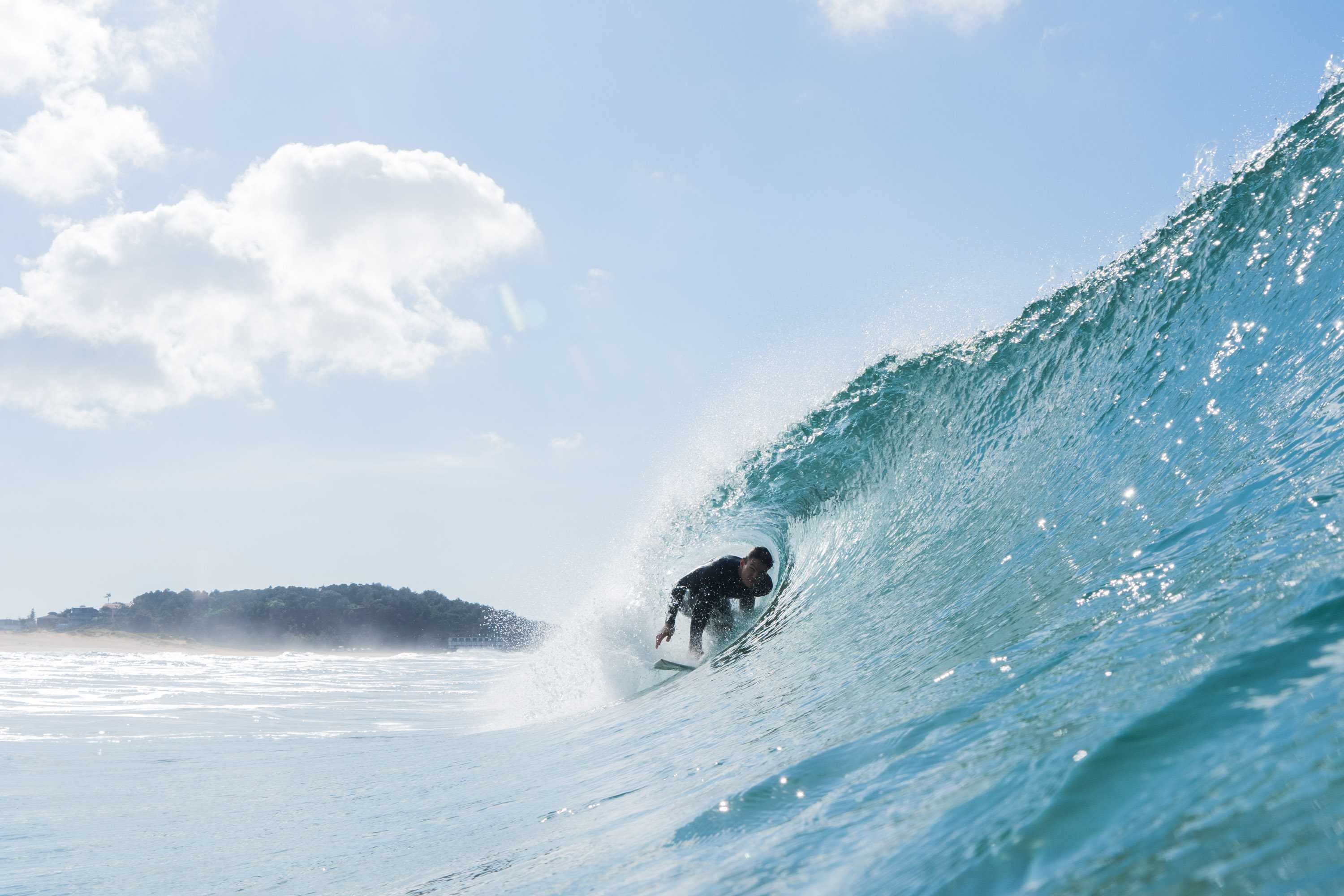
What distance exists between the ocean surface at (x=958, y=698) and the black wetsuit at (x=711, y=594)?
37 cm

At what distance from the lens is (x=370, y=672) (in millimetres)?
22797

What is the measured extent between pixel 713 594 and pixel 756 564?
2.11 ft

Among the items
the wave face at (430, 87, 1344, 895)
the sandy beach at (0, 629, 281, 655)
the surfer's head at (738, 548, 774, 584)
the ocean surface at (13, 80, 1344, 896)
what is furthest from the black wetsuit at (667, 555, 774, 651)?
the sandy beach at (0, 629, 281, 655)

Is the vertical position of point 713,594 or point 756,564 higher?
point 756,564

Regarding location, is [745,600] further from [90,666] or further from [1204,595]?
[90,666]

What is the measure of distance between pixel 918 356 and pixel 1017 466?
394 cm

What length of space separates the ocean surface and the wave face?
1 centimetres

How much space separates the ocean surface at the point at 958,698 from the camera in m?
1.67

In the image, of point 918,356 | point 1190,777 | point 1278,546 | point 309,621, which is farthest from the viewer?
point 309,621

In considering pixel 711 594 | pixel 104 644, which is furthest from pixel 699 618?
pixel 104 644

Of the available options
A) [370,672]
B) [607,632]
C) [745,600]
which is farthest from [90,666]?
[745,600]

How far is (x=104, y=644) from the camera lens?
45.0 meters

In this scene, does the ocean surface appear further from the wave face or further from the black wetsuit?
the black wetsuit

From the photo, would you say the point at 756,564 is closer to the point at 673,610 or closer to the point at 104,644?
the point at 673,610
